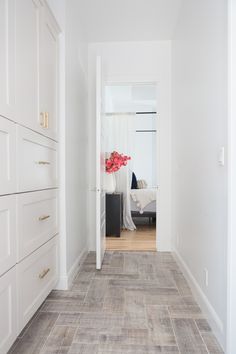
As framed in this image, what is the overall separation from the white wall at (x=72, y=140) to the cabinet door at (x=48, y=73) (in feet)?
0.35

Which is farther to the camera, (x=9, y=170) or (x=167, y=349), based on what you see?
(x=167, y=349)

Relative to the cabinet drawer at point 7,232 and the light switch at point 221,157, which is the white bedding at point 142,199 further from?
the cabinet drawer at point 7,232

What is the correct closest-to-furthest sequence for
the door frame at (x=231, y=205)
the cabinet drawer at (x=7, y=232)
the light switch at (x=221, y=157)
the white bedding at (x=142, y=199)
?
the cabinet drawer at (x=7, y=232) < the door frame at (x=231, y=205) < the light switch at (x=221, y=157) < the white bedding at (x=142, y=199)

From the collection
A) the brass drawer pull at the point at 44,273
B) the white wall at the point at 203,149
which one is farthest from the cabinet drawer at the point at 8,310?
the white wall at the point at 203,149

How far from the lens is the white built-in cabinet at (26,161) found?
4.17 ft

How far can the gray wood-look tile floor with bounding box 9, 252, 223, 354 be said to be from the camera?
1521 millimetres

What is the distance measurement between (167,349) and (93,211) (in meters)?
2.20

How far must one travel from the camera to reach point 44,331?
5.48 ft

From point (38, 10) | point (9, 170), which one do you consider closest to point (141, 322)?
point (9, 170)

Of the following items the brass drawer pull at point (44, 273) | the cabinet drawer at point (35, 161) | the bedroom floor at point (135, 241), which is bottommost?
the bedroom floor at point (135, 241)

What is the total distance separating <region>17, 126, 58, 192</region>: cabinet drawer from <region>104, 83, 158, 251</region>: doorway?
148cm

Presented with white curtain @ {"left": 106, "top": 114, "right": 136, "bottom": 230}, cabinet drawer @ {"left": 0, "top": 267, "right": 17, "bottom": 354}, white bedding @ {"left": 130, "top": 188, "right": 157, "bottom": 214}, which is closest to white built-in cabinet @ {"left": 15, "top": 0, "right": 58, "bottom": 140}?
cabinet drawer @ {"left": 0, "top": 267, "right": 17, "bottom": 354}

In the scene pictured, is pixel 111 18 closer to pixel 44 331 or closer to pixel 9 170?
pixel 9 170

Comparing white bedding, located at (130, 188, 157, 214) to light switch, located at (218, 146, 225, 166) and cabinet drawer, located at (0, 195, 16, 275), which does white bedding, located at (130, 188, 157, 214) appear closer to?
light switch, located at (218, 146, 225, 166)
